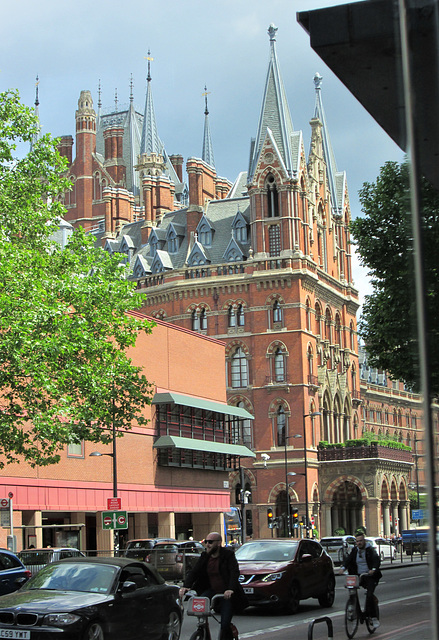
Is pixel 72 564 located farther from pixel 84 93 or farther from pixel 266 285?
pixel 84 93

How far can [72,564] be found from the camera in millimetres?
13344

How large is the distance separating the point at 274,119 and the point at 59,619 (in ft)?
225

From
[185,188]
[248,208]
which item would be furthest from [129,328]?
[185,188]

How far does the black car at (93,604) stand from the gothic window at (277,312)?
5919 centimetres

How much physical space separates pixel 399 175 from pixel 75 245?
29.2m

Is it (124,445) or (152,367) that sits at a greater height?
(152,367)

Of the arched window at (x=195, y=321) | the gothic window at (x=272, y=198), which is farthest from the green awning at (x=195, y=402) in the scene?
the gothic window at (x=272, y=198)

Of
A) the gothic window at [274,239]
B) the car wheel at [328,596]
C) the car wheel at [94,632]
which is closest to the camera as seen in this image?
the car wheel at [94,632]

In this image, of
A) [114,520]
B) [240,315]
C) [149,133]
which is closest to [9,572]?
[114,520]

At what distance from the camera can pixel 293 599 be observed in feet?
62.1

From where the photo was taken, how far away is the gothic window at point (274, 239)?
74375 mm

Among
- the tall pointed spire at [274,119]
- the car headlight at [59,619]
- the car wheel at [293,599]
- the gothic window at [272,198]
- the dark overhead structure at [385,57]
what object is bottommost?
the car wheel at [293,599]

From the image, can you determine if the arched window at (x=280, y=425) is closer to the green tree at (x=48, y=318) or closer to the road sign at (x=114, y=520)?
the road sign at (x=114, y=520)

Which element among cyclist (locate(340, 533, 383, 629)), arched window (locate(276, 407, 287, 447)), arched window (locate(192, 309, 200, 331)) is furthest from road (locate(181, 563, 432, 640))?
arched window (locate(192, 309, 200, 331))
